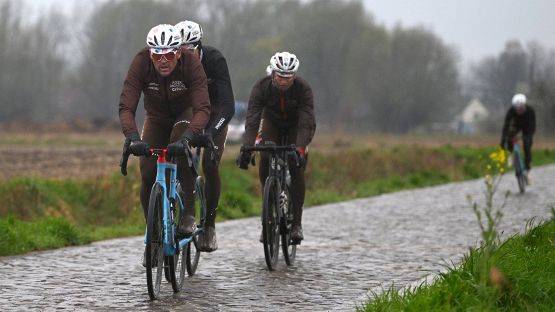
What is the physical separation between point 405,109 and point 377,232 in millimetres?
83093

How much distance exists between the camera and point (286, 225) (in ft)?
34.4

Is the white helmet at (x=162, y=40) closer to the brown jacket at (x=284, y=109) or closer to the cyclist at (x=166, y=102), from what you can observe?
the cyclist at (x=166, y=102)

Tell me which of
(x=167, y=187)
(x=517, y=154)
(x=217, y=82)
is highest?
(x=217, y=82)

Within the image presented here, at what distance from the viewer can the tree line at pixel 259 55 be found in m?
90.8

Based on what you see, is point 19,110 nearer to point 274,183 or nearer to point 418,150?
point 418,150

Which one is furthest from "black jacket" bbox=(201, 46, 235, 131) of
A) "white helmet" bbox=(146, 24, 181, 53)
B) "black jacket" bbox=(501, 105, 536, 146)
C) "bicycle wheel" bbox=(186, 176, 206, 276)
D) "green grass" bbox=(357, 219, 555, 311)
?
"black jacket" bbox=(501, 105, 536, 146)

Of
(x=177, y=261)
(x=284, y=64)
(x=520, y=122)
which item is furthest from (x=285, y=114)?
(x=520, y=122)

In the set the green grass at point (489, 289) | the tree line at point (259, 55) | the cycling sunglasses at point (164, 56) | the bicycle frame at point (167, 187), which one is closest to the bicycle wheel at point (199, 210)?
the bicycle frame at point (167, 187)

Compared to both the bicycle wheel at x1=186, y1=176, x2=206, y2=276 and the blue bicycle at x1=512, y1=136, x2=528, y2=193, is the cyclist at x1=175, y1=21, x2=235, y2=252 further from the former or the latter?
the blue bicycle at x1=512, y1=136, x2=528, y2=193

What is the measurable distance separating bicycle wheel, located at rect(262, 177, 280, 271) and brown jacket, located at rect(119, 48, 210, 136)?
148 cm

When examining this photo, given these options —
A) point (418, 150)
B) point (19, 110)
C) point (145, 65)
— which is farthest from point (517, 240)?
point (19, 110)

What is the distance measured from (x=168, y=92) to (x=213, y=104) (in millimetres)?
1006

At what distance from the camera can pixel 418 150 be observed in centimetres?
3569

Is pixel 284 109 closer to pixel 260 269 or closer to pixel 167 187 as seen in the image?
pixel 260 269
